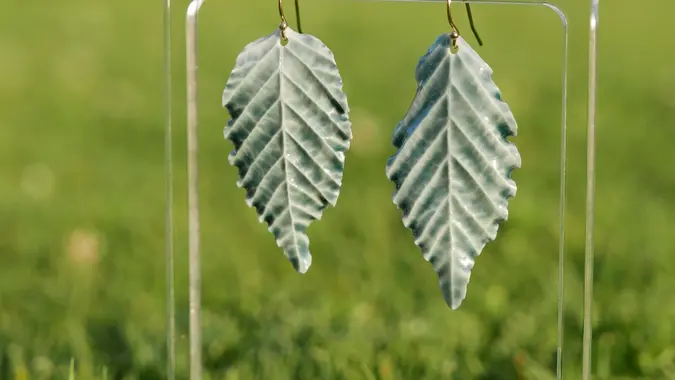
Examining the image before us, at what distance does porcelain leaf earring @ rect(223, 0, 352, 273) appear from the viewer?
3.54 ft

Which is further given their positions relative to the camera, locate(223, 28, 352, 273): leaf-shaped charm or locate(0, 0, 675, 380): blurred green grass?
locate(0, 0, 675, 380): blurred green grass

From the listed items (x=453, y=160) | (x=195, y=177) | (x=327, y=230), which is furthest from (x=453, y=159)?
(x=327, y=230)

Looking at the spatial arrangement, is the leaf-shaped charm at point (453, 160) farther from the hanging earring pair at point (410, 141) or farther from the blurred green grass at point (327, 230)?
the blurred green grass at point (327, 230)

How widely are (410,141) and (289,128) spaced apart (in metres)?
0.14

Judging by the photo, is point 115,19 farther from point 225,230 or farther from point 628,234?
point 628,234

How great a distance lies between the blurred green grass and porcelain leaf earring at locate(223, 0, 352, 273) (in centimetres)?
42

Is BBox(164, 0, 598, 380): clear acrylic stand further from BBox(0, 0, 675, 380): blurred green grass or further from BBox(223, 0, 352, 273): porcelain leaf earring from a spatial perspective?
BBox(0, 0, 675, 380): blurred green grass

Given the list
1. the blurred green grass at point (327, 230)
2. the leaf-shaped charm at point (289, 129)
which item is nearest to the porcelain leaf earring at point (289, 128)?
the leaf-shaped charm at point (289, 129)

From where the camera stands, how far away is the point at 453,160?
3.57ft

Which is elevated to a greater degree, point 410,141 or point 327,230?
point 410,141

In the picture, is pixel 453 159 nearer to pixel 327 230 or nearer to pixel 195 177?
pixel 195 177

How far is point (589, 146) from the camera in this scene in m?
1.12

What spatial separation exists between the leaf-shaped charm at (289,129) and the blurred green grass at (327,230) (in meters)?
0.43

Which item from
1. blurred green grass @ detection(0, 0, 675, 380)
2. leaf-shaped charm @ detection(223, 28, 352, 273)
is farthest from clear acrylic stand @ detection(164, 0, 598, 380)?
blurred green grass @ detection(0, 0, 675, 380)
